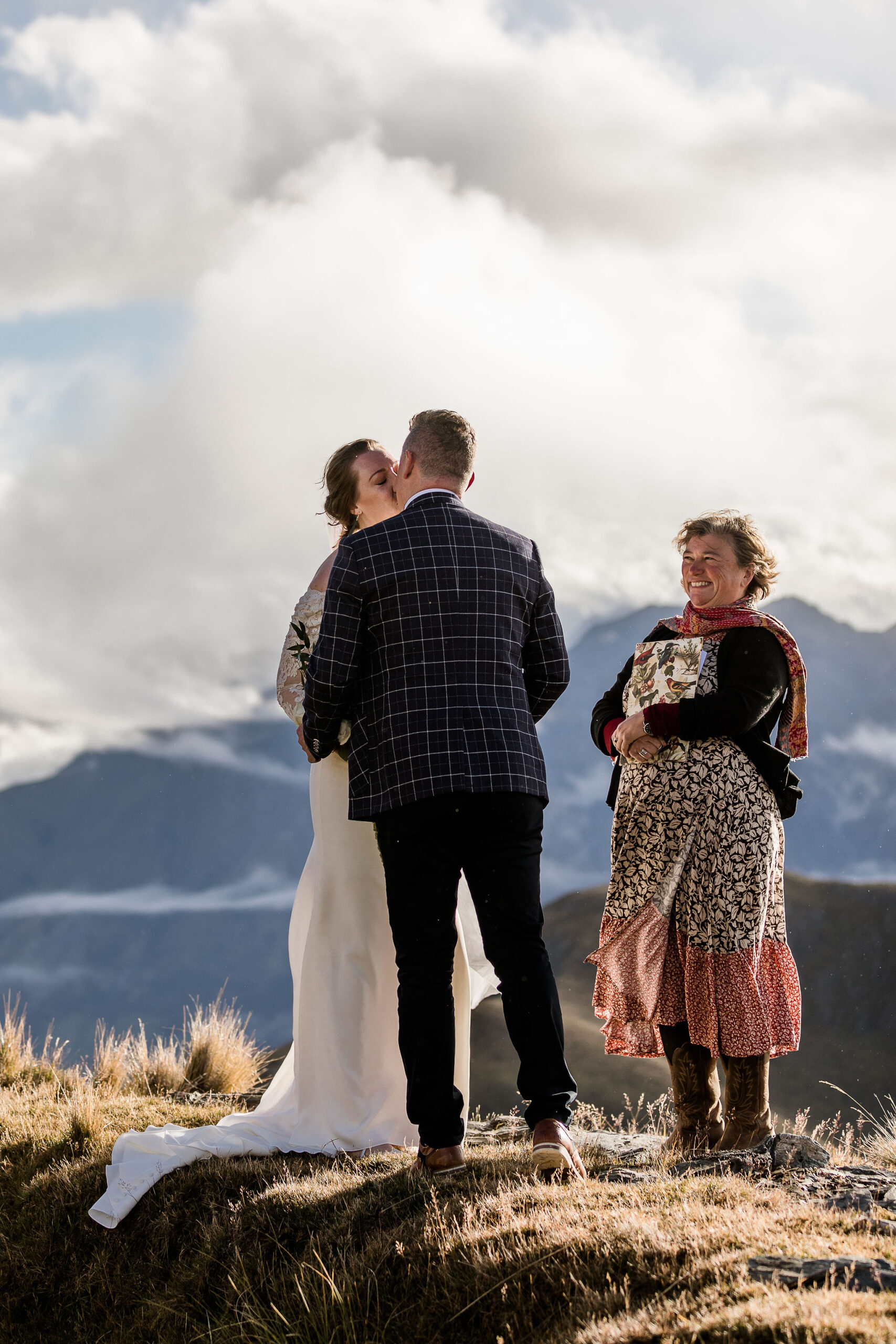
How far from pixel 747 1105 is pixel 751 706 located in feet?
5.09

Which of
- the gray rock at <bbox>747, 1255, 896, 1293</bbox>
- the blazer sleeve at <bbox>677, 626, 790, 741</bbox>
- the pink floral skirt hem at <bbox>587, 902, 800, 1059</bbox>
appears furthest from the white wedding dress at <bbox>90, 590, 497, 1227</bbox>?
the gray rock at <bbox>747, 1255, 896, 1293</bbox>

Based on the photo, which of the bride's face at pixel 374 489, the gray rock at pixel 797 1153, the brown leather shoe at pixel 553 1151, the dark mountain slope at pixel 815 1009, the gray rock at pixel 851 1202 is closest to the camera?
the gray rock at pixel 851 1202

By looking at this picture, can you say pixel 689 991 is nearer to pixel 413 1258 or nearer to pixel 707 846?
pixel 707 846

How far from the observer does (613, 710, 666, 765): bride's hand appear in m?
4.62

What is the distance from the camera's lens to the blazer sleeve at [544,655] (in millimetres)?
4312

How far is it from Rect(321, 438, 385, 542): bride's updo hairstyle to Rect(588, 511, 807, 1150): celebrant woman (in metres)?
1.46

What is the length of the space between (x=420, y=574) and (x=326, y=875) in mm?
1721

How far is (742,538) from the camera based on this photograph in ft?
15.6

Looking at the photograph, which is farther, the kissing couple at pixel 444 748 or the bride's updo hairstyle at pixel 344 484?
the bride's updo hairstyle at pixel 344 484

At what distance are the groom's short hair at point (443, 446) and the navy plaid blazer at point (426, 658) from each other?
0.10 m

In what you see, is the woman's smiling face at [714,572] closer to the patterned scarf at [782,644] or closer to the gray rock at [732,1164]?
the patterned scarf at [782,644]

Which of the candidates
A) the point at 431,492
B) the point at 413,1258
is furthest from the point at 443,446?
the point at 413,1258

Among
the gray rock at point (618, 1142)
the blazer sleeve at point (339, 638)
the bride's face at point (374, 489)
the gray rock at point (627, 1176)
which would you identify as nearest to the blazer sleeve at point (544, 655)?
the blazer sleeve at point (339, 638)

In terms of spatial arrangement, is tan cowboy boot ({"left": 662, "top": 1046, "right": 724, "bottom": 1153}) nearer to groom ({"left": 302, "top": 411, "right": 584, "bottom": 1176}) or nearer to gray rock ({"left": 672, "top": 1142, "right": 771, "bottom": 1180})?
gray rock ({"left": 672, "top": 1142, "right": 771, "bottom": 1180})
